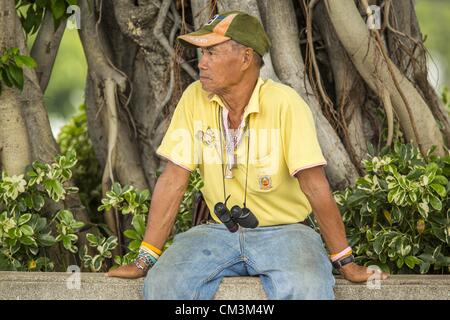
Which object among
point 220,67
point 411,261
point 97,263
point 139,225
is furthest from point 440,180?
point 97,263

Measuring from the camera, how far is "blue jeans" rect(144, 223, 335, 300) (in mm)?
3523

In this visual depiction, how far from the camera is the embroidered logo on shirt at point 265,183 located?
3755 mm

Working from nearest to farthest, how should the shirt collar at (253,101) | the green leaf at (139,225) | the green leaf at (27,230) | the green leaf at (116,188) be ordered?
the shirt collar at (253,101) → the green leaf at (27,230) → the green leaf at (139,225) → the green leaf at (116,188)

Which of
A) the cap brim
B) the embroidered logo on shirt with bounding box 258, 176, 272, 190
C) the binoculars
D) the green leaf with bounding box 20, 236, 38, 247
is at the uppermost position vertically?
the cap brim

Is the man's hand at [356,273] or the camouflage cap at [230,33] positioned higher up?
the camouflage cap at [230,33]

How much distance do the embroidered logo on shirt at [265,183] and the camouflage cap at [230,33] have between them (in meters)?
0.50

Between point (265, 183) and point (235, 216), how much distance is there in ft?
0.60

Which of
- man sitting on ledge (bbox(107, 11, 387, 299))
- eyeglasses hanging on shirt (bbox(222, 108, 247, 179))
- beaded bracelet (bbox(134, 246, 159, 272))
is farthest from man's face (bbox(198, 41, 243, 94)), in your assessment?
beaded bracelet (bbox(134, 246, 159, 272))

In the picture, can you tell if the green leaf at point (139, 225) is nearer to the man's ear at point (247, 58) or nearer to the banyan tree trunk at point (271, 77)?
the banyan tree trunk at point (271, 77)

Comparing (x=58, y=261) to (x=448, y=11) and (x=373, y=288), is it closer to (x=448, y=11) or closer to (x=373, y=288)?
(x=373, y=288)

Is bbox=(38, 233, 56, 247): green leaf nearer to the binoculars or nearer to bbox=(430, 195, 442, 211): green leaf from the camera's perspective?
the binoculars

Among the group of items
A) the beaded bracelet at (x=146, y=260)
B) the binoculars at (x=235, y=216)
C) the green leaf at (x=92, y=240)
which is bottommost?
the green leaf at (x=92, y=240)

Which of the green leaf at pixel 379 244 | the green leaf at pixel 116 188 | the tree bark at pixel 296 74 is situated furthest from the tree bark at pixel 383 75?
the green leaf at pixel 116 188

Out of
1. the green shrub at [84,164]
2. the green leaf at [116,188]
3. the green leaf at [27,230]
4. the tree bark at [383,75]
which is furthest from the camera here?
the green shrub at [84,164]
